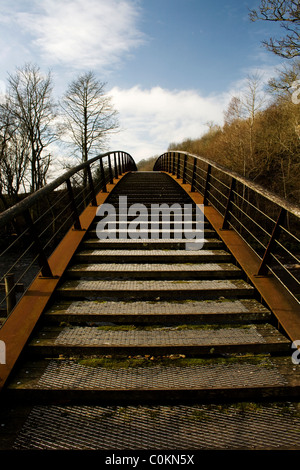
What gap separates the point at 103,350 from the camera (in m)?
2.27

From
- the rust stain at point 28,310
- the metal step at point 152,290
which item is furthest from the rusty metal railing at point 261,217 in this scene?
the rust stain at point 28,310

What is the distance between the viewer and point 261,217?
2444 centimetres

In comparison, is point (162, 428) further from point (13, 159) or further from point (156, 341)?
point (13, 159)

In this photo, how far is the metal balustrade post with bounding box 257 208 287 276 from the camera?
2.73 meters

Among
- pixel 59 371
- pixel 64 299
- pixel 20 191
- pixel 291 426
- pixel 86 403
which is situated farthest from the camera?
pixel 20 191

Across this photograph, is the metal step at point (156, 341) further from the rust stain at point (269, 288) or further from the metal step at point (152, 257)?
the metal step at point (152, 257)

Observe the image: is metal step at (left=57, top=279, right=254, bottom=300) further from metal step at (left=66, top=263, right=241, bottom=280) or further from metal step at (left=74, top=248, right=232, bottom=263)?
metal step at (left=74, top=248, right=232, bottom=263)

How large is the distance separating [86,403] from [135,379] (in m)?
0.38

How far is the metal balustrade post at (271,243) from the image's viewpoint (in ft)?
8.97

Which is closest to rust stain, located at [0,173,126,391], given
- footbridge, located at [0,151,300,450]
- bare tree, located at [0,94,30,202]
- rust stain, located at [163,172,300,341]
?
footbridge, located at [0,151,300,450]

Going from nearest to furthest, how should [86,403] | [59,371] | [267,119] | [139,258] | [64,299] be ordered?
[86,403]
[59,371]
[64,299]
[139,258]
[267,119]

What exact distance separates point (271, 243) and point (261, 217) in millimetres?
23370
